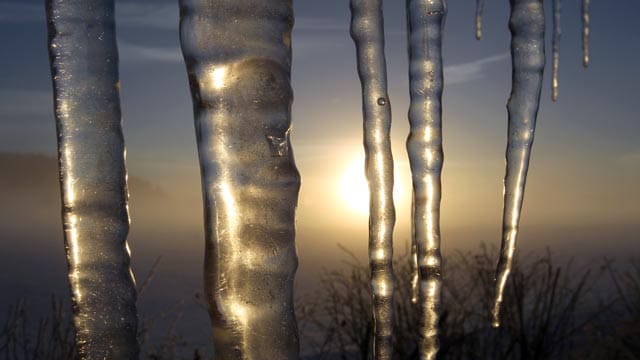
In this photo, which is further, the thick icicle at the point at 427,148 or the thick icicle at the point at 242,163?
the thick icicle at the point at 427,148

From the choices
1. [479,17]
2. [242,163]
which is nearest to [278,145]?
[242,163]

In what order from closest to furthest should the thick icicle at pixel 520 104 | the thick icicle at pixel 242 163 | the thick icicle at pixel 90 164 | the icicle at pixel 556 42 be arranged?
the thick icicle at pixel 242 163
the thick icicle at pixel 90 164
the thick icicle at pixel 520 104
the icicle at pixel 556 42

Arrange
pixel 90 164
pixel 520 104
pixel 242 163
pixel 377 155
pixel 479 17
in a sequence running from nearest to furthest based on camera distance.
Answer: pixel 242 163, pixel 90 164, pixel 377 155, pixel 520 104, pixel 479 17

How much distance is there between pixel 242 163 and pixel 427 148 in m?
0.81

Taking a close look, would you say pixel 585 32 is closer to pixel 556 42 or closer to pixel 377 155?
pixel 556 42

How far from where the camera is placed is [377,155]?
1.85m

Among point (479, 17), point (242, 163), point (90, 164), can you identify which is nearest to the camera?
point (242, 163)

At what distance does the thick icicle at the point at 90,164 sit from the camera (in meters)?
1.56

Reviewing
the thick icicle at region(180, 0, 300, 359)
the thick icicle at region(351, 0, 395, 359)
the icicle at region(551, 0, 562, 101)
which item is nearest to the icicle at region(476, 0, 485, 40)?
the icicle at region(551, 0, 562, 101)

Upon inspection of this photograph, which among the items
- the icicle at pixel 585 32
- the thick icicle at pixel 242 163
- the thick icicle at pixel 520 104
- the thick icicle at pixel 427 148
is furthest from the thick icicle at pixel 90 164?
the icicle at pixel 585 32

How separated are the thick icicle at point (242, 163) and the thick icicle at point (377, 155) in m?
0.55

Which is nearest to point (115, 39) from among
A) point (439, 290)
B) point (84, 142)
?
point (84, 142)

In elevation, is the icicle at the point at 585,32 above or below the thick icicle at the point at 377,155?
above

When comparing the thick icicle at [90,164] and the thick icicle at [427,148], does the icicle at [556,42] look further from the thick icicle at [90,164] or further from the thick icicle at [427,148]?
the thick icicle at [90,164]
